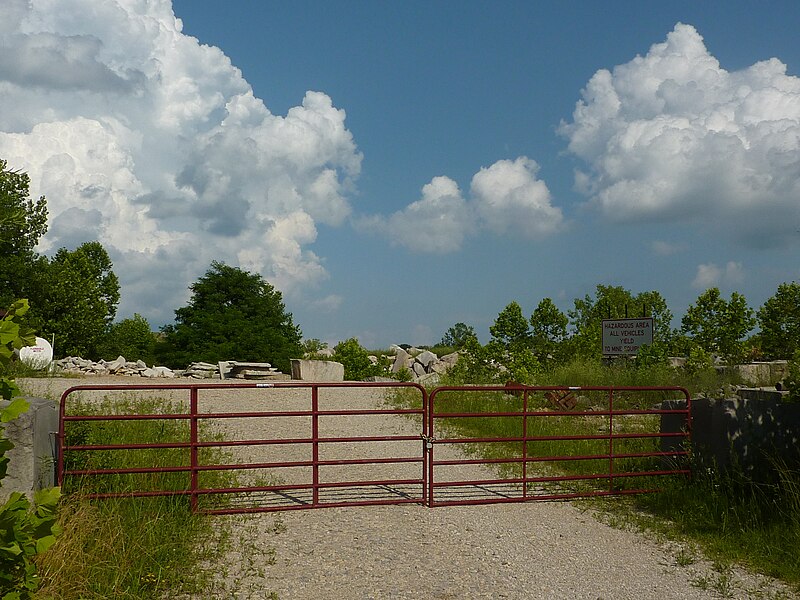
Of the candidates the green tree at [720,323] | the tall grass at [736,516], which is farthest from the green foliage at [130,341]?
the tall grass at [736,516]

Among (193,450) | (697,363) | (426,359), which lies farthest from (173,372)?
(193,450)

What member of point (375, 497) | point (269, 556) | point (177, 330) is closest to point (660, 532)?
point (375, 497)

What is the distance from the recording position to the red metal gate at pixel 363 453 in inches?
344

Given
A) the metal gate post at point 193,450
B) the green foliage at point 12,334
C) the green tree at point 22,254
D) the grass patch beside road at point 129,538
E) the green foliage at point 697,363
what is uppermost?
the green tree at point 22,254

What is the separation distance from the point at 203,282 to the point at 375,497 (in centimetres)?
3120

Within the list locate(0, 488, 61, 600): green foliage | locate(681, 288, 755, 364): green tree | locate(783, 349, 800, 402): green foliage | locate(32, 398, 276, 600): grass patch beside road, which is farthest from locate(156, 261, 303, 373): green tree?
locate(0, 488, 61, 600): green foliage

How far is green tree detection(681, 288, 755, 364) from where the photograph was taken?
94.2 feet

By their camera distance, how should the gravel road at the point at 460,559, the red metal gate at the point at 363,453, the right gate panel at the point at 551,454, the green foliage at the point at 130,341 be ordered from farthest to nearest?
the green foliage at the point at 130,341
the right gate panel at the point at 551,454
the red metal gate at the point at 363,453
the gravel road at the point at 460,559

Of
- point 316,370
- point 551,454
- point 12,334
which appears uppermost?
point 12,334

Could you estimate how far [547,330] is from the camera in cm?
2594

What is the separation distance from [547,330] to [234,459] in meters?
16.1

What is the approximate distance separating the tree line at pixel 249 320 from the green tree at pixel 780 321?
4cm

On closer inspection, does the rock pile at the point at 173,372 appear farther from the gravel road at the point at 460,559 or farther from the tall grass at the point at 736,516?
the tall grass at the point at 736,516

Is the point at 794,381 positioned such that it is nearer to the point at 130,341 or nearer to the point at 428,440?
the point at 428,440
